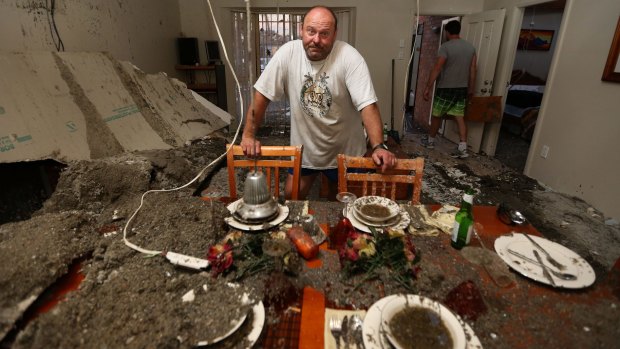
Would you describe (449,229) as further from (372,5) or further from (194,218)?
(372,5)

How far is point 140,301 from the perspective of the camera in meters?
0.85

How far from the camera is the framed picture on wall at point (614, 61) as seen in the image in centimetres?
265

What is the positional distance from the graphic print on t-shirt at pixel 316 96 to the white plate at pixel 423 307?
1328 mm

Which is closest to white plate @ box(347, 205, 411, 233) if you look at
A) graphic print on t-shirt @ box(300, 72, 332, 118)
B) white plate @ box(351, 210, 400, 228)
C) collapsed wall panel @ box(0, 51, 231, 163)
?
white plate @ box(351, 210, 400, 228)

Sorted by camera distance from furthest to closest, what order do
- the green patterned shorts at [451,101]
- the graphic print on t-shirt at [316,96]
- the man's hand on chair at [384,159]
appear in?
1. the green patterned shorts at [451,101]
2. the graphic print on t-shirt at [316,96]
3. the man's hand on chair at [384,159]

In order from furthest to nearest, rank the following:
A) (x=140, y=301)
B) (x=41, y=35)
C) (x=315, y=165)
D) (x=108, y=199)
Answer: (x=41, y=35), (x=315, y=165), (x=108, y=199), (x=140, y=301)

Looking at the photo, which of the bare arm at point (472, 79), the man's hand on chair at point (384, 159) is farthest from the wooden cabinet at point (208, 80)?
the man's hand on chair at point (384, 159)

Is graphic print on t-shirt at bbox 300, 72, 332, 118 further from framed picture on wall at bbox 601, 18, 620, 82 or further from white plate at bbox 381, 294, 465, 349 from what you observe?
framed picture on wall at bbox 601, 18, 620, 82

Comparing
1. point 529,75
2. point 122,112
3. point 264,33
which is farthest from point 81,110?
point 529,75

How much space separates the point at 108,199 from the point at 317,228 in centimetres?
153

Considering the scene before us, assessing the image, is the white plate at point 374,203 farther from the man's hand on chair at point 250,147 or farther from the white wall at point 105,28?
the white wall at point 105,28

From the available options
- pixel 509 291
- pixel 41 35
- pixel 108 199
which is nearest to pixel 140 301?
pixel 509 291

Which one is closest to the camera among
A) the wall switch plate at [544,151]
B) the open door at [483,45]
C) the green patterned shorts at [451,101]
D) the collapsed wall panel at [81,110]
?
the collapsed wall panel at [81,110]

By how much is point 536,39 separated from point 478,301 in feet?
→ 25.4
